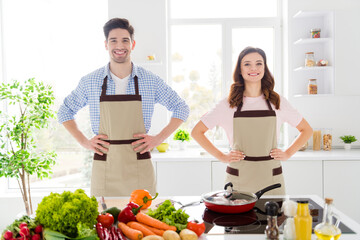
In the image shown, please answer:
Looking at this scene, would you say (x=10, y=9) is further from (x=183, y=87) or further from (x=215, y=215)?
(x=215, y=215)

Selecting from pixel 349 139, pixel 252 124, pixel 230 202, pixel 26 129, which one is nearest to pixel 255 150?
pixel 252 124

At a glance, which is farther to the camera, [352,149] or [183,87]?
[183,87]

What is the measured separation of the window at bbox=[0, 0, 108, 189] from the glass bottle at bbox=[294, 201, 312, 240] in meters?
3.49

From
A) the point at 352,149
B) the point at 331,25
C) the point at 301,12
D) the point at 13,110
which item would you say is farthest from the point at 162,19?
the point at 352,149

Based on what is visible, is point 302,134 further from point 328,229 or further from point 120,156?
point 328,229

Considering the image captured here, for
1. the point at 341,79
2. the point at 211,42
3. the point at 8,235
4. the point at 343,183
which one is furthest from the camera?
the point at 211,42

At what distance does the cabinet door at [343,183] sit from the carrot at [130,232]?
106 inches

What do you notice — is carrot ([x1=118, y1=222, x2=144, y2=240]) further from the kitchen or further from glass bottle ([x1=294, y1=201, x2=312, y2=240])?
the kitchen

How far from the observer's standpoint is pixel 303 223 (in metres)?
1.26

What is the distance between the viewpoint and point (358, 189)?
3492mm

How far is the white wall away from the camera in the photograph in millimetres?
3732

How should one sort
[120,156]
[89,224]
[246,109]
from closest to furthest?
[89,224] → [120,156] → [246,109]

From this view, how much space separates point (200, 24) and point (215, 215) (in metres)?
3.11

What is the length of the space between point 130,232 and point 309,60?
3240 mm
